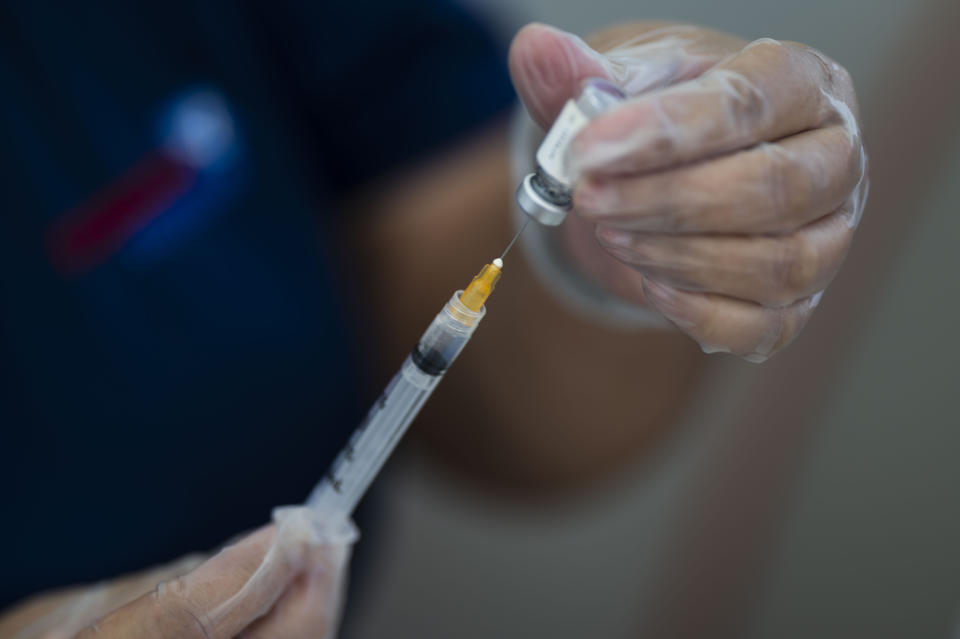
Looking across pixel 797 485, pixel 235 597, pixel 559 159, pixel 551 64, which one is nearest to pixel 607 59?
pixel 551 64

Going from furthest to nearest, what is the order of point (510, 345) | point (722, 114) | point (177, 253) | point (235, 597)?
point (510, 345), point (177, 253), point (235, 597), point (722, 114)

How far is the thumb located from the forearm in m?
0.50

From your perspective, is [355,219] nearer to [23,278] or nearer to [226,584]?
[23,278]

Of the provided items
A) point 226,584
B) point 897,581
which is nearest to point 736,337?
point 226,584

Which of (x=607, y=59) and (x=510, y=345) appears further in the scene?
(x=510, y=345)

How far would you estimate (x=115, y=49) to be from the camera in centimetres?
91

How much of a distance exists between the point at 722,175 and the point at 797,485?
85 centimetres

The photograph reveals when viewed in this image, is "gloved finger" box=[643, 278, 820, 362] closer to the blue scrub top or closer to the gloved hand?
the gloved hand

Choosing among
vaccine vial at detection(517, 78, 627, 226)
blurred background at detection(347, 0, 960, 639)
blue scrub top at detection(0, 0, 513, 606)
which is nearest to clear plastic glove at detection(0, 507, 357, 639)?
blue scrub top at detection(0, 0, 513, 606)

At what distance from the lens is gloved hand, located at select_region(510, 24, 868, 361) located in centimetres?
46

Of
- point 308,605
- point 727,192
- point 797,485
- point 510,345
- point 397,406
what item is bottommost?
point 797,485

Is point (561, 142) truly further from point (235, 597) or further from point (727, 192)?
point (235, 597)

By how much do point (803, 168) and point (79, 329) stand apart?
87cm

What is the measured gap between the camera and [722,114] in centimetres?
46
